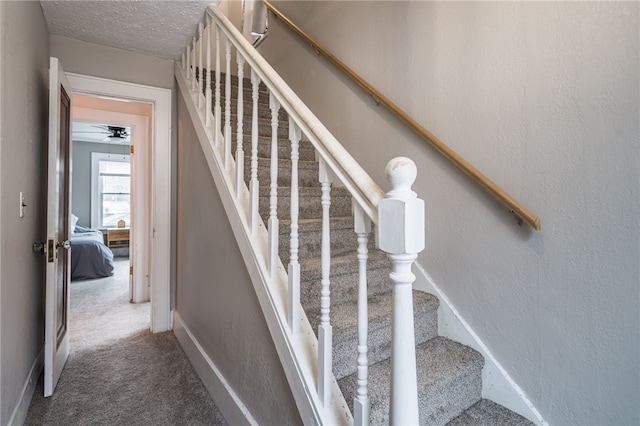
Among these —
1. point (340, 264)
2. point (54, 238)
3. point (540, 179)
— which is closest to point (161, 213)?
point (54, 238)

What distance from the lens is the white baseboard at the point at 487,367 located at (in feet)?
4.50

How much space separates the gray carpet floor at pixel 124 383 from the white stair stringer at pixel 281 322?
0.90 meters

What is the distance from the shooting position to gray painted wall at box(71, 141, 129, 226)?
7.11m

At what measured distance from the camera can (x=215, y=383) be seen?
1880 mm

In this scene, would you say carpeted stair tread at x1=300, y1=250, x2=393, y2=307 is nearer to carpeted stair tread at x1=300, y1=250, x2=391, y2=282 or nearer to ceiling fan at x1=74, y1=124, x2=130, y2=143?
carpeted stair tread at x1=300, y1=250, x2=391, y2=282

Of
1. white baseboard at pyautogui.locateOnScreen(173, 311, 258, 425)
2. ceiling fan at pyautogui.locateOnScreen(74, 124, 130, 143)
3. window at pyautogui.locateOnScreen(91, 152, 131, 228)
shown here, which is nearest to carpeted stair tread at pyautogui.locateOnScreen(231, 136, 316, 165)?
white baseboard at pyautogui.locateOnScreen(173, 311, 258, 425)

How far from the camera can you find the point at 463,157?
1629mm

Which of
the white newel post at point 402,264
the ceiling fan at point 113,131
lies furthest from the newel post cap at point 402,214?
the ceiling fan at point 113,131

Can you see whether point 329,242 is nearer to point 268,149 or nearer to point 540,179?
point 540,179

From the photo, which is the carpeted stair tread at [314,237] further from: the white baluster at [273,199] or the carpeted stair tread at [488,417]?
the carpeted stair tread at [488,417]

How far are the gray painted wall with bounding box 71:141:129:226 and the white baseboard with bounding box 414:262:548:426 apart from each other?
7977 mm

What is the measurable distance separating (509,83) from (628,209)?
0.69 meters

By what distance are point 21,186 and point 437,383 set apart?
2.23 m

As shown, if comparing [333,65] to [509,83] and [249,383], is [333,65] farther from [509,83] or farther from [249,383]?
[249,383]
